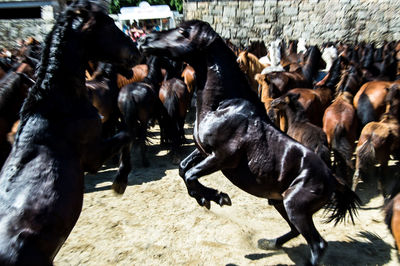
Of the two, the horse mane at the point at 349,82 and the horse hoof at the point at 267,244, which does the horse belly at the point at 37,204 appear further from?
the horse mane at the point at 349,82

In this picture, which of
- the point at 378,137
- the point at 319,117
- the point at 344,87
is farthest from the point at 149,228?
the point at 344,87

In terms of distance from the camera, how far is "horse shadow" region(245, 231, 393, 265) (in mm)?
3434

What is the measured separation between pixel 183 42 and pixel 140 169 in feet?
13.4

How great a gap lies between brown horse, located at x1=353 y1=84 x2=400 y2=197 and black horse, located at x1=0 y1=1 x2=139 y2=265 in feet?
13.0

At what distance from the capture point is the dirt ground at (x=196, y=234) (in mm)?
3480

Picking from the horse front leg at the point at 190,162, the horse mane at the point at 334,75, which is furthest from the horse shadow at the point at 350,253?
the horse mane at the point at 334,75

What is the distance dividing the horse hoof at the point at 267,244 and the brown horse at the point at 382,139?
2270 millimetres

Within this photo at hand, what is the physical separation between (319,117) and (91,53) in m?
5.19

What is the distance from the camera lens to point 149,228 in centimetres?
412

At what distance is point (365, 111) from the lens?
5.88 m

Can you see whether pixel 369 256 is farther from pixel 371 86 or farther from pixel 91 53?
pixel 371 86

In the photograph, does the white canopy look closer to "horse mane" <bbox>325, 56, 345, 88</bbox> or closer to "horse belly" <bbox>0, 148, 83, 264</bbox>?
"horse mane" <bbox>325, 56, 345, 88</bbox>

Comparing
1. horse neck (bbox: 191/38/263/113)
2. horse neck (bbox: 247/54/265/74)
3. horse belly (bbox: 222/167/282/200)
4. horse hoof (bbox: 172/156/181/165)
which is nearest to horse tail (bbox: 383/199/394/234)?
horse belly (bbox: 222/167/282/200)

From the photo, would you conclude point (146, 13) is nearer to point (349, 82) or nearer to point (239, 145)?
point (349, 82)
